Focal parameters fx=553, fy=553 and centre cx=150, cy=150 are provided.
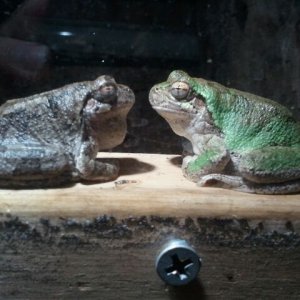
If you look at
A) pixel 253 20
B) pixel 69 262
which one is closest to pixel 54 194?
pixel 69 262

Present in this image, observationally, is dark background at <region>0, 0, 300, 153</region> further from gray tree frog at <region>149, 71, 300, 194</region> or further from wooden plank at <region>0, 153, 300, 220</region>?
wooden plank at <region>0, 153, 300, 220</region>

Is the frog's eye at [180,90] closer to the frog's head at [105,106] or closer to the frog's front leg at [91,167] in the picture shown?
the frog's head at [105,106]

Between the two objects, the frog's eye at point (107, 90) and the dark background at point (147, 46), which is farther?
the dark background at point (147, 46)

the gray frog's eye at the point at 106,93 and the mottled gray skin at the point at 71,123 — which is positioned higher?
the gray frog's eye at the point at 106,93

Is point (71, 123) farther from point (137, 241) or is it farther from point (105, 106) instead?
point (137, 241)

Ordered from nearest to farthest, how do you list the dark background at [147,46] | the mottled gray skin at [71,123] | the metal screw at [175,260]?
1. the metal screw at [175,260]
2. the mottled gray skin at [71,123]
3. the dark background at [147,46]

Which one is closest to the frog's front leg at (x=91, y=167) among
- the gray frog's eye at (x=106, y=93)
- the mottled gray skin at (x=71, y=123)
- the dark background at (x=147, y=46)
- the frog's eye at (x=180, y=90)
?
the mottled gray skin at (x=71, y=123)

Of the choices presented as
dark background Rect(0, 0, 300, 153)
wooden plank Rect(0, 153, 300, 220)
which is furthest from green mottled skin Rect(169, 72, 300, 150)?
dark background Rect(0, 0, 300, 153)
